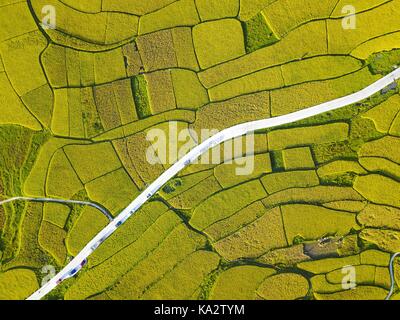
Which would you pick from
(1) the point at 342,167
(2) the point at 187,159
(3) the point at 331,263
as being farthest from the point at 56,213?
(1) the point at 342,167

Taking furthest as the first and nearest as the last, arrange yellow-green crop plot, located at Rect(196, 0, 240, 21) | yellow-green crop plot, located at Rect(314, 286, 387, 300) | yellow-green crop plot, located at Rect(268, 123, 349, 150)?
yellow-green crop plot, located at Rect(196, 0, 240, 21) < yellow-green crop plot, located at Rect(268, 123, 349, 150) < yellow-green crop plot, located at Rect(314, 286, 387, 300)

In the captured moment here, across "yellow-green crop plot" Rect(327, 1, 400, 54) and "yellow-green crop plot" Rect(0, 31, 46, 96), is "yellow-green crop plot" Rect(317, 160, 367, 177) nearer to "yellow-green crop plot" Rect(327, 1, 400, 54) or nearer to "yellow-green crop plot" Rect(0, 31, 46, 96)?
"yellow-green crop plot" Rect(327, 1, 400, 54)

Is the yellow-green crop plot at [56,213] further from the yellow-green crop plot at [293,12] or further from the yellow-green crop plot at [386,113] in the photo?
the yellow-green crop plot at [386,113]

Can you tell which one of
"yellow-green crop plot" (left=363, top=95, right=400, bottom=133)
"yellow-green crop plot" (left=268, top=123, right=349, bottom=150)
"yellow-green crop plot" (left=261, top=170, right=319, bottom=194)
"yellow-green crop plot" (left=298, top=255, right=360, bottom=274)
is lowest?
"yellow-green crop plot" (left=298, top=255, right=360, bottom=274)

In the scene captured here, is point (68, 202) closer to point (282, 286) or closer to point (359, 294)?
point (282, 286)

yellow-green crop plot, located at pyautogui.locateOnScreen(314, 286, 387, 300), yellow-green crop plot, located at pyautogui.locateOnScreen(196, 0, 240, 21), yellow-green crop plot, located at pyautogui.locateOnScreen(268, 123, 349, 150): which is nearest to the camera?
yellow-green crop plot, located at pyautogui.locateOnScreen(314, 286, 387, 300)

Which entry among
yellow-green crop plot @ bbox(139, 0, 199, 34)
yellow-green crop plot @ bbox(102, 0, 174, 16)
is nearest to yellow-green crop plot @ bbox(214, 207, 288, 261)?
yellow-green crop plot @ bbox(139, 0, 199, 34)
